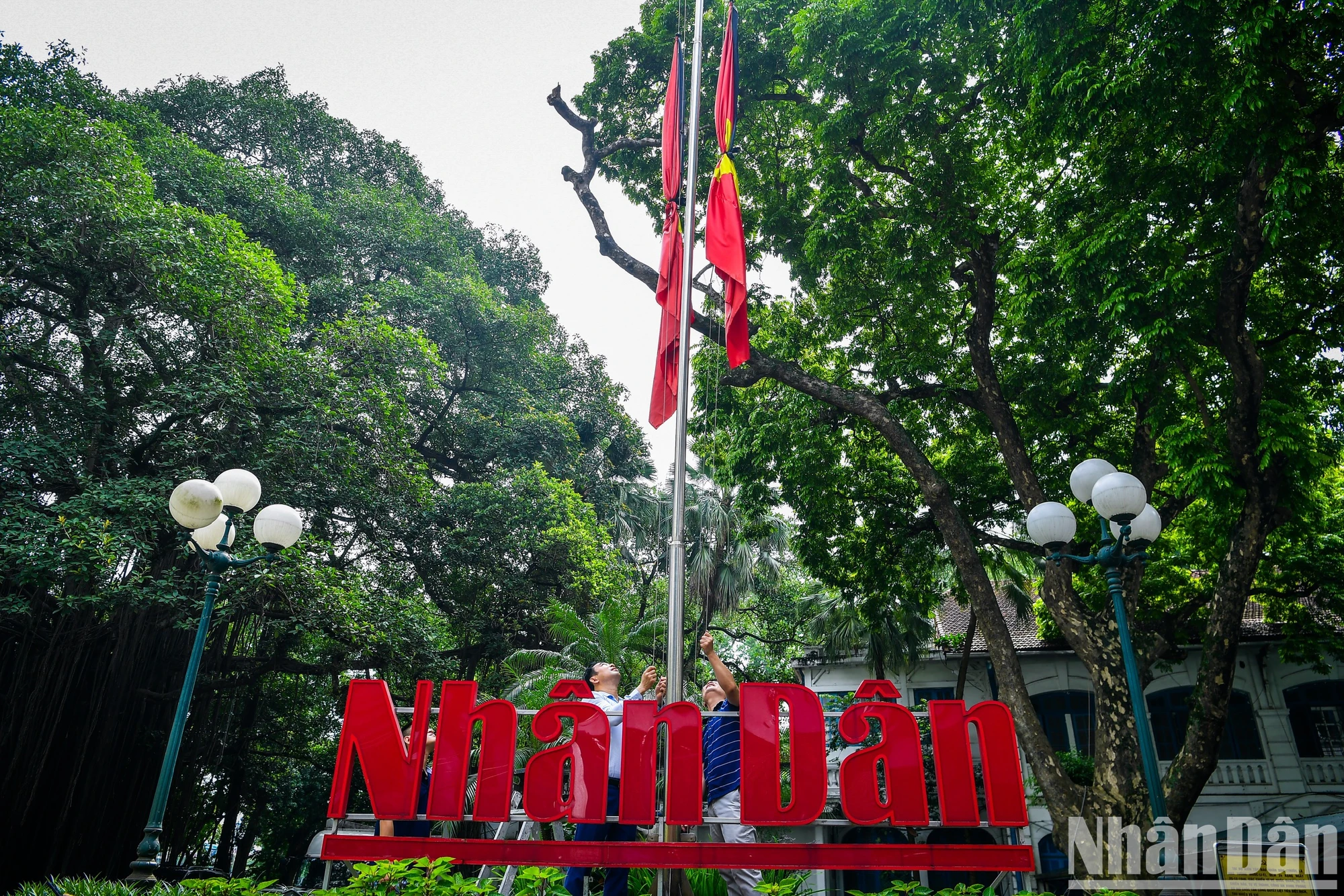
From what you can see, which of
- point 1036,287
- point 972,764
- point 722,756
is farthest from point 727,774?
point 1036,287

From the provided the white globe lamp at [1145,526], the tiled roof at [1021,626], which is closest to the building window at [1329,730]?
the tiled roof at [1021,626]

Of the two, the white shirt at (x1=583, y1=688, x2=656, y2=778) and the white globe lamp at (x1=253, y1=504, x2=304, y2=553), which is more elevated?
the white globe lamp at (x1=253, y1=504, x2=304, y2=553)

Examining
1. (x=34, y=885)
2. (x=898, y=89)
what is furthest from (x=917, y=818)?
(x=898, y=89)

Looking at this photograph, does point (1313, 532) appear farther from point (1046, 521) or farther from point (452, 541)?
point (452, 541)

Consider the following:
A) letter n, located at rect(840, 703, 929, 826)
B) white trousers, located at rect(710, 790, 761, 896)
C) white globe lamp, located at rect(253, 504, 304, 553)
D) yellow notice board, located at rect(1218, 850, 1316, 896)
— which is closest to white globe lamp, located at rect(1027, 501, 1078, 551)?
letter n, located at rect(840, 703, 929, 826)

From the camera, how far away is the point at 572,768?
4.92m

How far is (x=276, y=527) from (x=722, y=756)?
4220mm

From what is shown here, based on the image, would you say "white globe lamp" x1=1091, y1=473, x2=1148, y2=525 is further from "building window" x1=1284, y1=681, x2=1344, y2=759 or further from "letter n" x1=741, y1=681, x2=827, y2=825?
"building window" x1=1284, y1=681, x2=1344, y2=759

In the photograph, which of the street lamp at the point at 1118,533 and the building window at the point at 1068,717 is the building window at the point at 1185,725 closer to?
the building window at the point at 1068,717

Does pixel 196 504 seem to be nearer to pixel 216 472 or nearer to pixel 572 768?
pixel 572 768

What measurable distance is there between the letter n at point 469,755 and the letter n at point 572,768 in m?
0.16

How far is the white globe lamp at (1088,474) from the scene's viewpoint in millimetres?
6641

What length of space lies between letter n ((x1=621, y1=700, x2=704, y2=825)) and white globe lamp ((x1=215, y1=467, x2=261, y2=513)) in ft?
13.1

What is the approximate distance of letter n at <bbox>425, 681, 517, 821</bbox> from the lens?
15.9 feet
